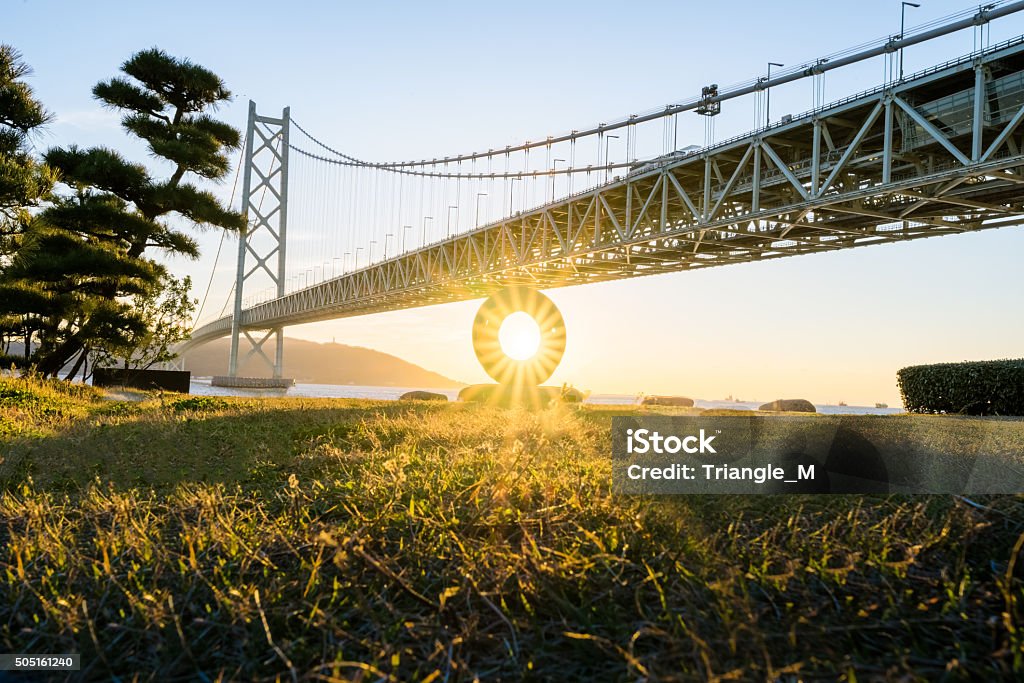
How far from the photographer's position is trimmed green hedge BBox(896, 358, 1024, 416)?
13656 mm

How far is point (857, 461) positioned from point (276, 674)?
13.4ft

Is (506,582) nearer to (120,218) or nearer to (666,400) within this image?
(120,218)

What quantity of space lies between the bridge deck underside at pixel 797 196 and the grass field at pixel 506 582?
21.0 metres

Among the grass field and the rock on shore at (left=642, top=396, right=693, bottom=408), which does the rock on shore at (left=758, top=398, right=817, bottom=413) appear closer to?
the rock on shore at (left=642, top=396, right=693, bottom=408)

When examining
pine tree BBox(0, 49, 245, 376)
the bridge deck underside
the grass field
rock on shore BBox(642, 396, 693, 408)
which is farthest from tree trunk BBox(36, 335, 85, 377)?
the bridge deck underside

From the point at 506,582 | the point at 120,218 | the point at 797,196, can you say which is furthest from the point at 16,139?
the point at 797,196

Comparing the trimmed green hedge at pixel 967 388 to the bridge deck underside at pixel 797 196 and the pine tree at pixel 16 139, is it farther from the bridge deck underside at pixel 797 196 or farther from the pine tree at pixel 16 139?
the pine tree at pixel 16 139

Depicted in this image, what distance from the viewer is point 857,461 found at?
16.5 ft

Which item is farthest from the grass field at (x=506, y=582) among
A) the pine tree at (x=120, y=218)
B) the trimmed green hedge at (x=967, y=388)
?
the pine tree at (x=120, y=218)

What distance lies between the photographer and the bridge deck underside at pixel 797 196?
70.9 feet

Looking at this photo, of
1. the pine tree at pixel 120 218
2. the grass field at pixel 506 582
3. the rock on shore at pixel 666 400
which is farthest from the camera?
the rock on shore at pixel 666 400

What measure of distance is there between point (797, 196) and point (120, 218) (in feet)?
80.6

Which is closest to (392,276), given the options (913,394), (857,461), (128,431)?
(913,394)

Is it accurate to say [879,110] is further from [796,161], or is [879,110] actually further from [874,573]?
[874,573]
